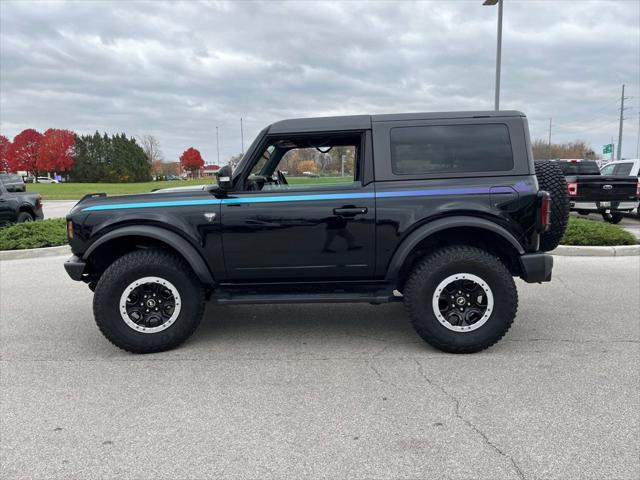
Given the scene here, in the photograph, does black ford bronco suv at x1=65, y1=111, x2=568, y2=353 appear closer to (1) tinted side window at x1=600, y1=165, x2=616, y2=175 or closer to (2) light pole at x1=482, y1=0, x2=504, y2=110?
(2) light pole at x1=482, y1=0, x2=504, y2=110

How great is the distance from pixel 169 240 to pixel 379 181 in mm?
1757

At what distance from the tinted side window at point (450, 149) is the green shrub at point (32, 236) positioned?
7.49m

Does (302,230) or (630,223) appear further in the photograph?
(630,223)

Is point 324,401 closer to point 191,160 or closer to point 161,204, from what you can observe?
point 161,204

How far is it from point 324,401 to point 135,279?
1.86 m

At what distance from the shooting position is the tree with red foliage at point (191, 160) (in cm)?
10994

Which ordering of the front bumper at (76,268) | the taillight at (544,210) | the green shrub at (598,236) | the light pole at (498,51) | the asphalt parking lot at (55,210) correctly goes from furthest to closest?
the asphalt parking lot at (55,210) → the light pole at (498,51) → the green shrub at (598,236) → the front bumper at (76,268) → the taillight at (544,210)

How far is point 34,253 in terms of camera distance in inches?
335

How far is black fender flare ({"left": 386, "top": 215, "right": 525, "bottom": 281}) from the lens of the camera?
3.77m

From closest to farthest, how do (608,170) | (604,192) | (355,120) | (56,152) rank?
(355,120) → (604,192) → (608,170) → (56,152)

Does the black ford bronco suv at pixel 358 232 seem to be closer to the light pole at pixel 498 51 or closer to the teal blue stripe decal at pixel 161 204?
the teal blue stripe decal at pixel 161 204

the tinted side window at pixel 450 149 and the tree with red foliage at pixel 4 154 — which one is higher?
the tree with red foliage at pixel 4 154

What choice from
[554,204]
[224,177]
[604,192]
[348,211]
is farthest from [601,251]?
[224,177]

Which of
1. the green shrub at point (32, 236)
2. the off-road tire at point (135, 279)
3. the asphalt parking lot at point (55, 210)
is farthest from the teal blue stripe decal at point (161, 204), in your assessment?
the asphalt parking lot at point (55, 210)
